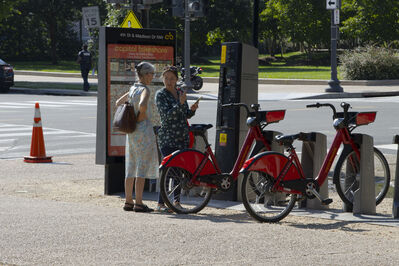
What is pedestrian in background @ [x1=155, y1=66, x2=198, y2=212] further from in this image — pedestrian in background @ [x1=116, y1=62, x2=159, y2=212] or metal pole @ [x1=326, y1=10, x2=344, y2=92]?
metal pole @ [x1=326, y1=10, x2=344, y2=92]

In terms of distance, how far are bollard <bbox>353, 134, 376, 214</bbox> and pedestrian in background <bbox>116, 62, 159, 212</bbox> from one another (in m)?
2.11

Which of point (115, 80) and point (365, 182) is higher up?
point (115, 80)

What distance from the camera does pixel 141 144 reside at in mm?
8492

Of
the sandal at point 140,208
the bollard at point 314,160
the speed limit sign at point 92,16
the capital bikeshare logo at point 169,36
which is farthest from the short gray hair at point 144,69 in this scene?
the speed limit sign at point 92,16

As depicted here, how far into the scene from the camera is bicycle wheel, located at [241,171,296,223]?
7805mm

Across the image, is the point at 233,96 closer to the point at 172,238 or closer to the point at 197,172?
the point at 197,172

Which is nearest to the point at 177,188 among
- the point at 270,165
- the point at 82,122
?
the point at 270,165

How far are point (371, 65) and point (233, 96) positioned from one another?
27.6m

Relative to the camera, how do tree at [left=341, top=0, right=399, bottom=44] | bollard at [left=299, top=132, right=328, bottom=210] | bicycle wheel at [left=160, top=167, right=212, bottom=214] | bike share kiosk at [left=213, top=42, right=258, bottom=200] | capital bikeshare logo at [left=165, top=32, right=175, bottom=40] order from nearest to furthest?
bicycle wheel at [left=160, top=167, right=212, bottom=214]
bollard at [left=299, top=132, right=328, bottom=210]
bike share kiosk at [left=213, top=42, right=258, bottom=200]
capital bikeshare logo at [left=165, top=32, right=175, bottom=40]
tree at [left=341, top=0, right=399, bottom=44]

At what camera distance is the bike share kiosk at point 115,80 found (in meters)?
9.98

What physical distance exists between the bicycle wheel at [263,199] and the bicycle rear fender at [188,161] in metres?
0.51

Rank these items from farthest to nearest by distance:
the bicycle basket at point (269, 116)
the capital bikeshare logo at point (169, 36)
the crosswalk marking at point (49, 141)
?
the crosswalk marking at point (49, 141)
the capital bikeshare logo at point (169, 36)
the bicycle basket at point (269, 116)

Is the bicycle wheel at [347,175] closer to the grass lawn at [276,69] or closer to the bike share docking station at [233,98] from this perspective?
the bike share docking station at [233,98]

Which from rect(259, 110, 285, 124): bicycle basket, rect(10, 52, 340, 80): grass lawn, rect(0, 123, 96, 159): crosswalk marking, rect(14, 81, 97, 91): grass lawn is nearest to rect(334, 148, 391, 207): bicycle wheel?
rect(259, 110, 285, 124): bicycle basket
